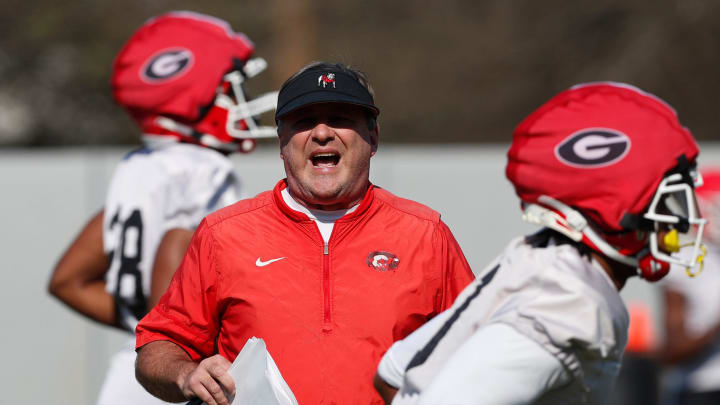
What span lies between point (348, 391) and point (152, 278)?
1.39 meters

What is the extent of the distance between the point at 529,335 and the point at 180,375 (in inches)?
37.2

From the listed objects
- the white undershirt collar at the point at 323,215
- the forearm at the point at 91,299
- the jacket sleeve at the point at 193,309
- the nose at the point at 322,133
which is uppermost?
the nose at the point at 322,133

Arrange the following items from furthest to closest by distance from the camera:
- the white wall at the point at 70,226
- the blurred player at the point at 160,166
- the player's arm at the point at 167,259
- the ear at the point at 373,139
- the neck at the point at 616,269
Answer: the white wall at the point at 70,226 → the blurred player at the point at 160,166 → the player's arm at the point at 167,259 → the ear at the point at 373,139 → the neck at the point at 616,269

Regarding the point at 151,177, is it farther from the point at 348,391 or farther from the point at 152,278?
the point at 348,391

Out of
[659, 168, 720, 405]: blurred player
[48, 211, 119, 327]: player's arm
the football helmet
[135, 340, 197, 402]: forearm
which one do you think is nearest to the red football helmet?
[48, 211, 119, 327]: player's arm

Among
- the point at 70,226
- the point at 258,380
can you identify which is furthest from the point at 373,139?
the point at 70,226

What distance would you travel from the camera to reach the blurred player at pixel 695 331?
5402 millimetres

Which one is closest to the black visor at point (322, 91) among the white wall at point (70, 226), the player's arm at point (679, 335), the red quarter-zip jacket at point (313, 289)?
the red quarter-zip jacket at point (313, 289)

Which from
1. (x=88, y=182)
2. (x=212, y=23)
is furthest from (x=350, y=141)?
(x=88, y=182)

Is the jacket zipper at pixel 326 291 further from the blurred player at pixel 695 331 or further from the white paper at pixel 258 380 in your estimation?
the blurred player at pixel 695 331

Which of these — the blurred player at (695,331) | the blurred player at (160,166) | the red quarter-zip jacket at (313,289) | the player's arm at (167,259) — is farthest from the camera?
the blurred player at (695,331)

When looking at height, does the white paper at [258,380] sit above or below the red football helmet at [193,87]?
below

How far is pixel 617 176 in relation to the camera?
2.38 m

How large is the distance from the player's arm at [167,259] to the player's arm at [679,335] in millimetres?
2785
